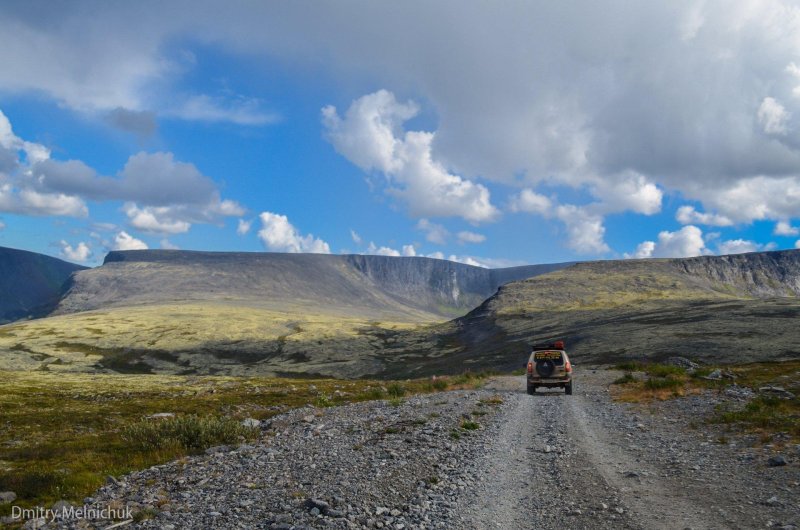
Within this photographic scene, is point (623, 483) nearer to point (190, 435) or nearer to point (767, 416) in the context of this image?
point (767, 416)

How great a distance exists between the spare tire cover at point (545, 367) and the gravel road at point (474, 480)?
44.9ft

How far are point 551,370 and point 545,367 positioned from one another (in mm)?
444

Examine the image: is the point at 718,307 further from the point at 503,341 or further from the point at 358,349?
the point at 358,349

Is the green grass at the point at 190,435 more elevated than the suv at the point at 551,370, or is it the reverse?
the suv at the point at 551,370

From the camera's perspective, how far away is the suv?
1315 inches

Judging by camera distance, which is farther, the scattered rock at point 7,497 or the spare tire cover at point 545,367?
the spare tire cover at point 545,367

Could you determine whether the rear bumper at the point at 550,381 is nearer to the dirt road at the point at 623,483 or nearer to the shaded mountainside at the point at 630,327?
the dirt road at the point at 623,483

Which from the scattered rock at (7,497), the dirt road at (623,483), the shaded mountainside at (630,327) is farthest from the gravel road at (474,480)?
the shaded mountainside at (630,327)

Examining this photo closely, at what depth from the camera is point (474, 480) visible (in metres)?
11.9

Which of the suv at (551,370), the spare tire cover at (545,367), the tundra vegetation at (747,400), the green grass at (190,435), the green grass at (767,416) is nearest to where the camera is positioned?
the green grass at (767,416)

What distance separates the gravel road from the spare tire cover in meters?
13.7

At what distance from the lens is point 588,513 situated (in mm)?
9570

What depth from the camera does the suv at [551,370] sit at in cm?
3341

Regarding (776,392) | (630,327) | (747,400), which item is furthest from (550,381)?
(630,327)
